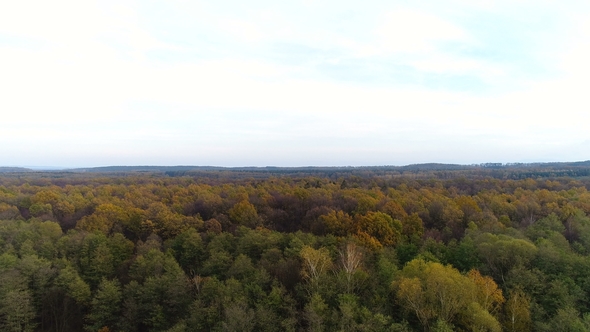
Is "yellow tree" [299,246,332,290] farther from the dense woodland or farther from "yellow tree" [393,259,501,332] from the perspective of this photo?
"yellow tree" [393,259,501,332]

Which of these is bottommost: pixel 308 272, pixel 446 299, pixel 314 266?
pixel 308 272

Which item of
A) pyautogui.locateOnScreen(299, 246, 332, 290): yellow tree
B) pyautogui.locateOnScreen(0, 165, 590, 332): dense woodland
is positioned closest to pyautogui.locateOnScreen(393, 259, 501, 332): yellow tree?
pyautogui.locateOnScreen(0, 165, 590, 332): dense woodland

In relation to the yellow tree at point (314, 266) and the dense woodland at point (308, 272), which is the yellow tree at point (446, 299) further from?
the yellow tree at point (314, 266)

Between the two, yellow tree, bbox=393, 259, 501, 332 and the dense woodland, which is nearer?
yellow tree, bbox=393, 259, 501, 332

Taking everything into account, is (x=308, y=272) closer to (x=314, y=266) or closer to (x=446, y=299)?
(x=314, y=266)

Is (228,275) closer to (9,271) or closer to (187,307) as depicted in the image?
(187,307)

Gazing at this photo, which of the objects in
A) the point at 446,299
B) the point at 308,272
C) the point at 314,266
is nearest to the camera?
the point at 446,299

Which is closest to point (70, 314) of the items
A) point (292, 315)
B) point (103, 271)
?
point (103, 271)

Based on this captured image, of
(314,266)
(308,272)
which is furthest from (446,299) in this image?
(308,272)

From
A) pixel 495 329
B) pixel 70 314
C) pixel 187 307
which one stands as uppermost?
pixel 495 329
